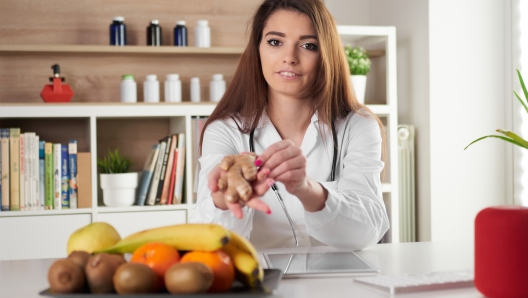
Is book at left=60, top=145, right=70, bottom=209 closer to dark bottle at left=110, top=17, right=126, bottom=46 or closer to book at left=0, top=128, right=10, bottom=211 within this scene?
book at left=0, top=128, right=10, bottom=211

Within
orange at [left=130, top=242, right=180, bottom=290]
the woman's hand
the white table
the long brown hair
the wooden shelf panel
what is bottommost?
the white table

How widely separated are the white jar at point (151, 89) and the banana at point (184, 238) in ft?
6.29

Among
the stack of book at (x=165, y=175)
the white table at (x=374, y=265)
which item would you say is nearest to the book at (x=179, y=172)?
the stack of book at (x=165, y=175)

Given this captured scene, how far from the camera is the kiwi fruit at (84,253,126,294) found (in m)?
0.83

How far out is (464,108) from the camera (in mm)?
2912

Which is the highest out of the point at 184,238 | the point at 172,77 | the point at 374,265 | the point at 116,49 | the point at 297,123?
the point at 116,49

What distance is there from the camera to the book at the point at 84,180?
2660 mm

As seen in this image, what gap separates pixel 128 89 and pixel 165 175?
1.40ft

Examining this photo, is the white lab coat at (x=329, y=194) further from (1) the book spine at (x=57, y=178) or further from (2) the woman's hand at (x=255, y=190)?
(1) the book spine at (x=57, y=178)

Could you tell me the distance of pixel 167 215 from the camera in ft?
8.98

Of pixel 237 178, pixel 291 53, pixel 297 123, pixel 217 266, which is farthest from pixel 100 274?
pixel 297 123

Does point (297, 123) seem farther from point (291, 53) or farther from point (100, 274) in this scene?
point (100, 274)

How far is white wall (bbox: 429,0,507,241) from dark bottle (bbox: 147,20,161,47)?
1265 millimetres

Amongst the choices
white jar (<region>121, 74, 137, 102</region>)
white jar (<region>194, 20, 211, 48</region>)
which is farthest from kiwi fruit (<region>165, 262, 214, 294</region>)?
white jar (<region>194, 20, 211, 48</region>)
